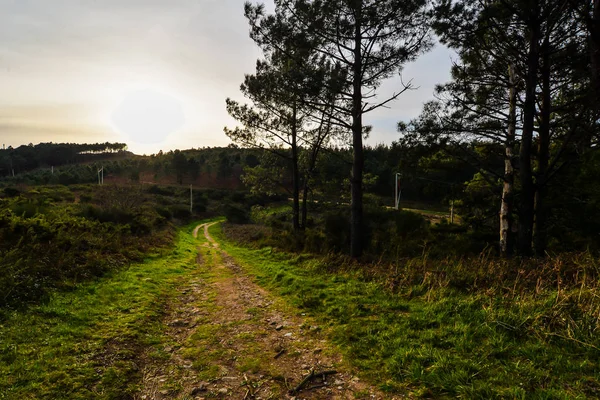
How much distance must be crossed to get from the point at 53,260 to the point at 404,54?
40.2 ft

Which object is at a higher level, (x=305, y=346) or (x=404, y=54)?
(x=404, y=54)

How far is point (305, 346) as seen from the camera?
473 centimetres

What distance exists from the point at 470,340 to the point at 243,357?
325cm

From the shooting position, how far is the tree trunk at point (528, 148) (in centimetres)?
903

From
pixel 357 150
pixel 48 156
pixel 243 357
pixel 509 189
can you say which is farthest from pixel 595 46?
pixel 48 156

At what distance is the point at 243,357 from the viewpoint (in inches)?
175

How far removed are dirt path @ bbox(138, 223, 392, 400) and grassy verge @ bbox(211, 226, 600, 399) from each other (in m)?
0.40

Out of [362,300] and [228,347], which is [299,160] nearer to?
[362,300]

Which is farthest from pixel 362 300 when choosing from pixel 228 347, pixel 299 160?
pixel 299 160

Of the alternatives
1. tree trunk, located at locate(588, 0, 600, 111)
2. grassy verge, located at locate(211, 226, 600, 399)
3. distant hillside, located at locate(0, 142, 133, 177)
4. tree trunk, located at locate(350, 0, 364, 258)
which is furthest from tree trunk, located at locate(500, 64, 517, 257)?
distant hillside, located at locate(0, 142, 133, 177)

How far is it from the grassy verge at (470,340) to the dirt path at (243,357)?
1.33 feet

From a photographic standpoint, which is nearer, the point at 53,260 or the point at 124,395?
the point at 124,395

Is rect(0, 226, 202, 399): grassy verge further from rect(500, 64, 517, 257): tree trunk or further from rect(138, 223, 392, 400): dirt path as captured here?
rect(500, 64, 517, 257): tree trunk

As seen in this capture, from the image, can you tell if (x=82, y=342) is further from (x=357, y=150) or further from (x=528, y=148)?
(x=528, y=148)
